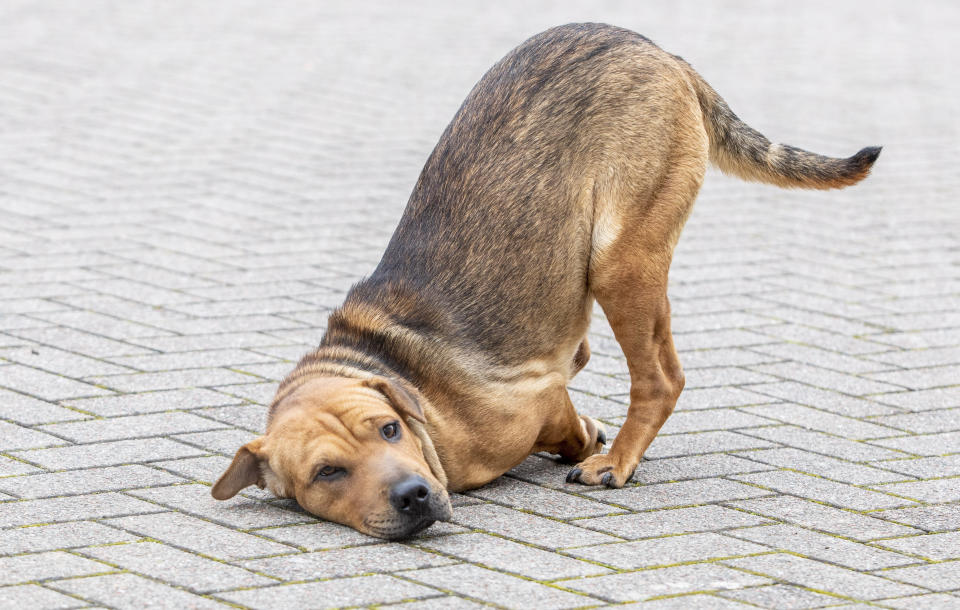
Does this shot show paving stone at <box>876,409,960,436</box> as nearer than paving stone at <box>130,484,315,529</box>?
No

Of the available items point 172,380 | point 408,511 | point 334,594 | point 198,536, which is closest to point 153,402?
point 172,380

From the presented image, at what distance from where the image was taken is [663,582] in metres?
3.98

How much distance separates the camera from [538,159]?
5.00 m

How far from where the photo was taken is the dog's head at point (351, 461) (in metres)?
4.25

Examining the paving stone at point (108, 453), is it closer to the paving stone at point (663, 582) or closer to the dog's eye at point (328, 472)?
the dog's eye at point (328, 472)

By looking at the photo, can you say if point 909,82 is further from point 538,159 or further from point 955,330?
point 538,159

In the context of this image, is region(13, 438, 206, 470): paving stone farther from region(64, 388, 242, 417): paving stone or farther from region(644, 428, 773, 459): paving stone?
region(644, 428, 773, 459): paving stone

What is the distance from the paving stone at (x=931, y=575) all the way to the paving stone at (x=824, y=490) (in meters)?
0.53

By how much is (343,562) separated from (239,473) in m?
0.55

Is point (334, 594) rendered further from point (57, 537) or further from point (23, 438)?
point (23, 438)

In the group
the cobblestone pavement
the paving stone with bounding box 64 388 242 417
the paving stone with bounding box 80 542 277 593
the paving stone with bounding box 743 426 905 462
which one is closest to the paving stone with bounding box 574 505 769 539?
the cobblestone pavement

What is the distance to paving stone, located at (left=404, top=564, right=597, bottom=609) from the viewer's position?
381 cm

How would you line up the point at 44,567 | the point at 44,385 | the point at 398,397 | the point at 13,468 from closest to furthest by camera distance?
the point at 44,567, the point at 398,397, the point at 13,468, the point at 44,385

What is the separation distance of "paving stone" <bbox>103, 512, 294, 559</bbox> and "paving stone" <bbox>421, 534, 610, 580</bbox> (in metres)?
0.51
